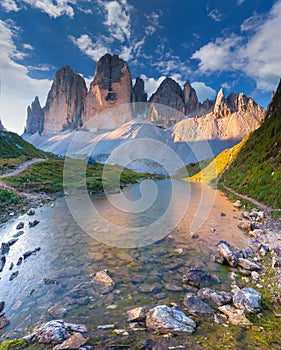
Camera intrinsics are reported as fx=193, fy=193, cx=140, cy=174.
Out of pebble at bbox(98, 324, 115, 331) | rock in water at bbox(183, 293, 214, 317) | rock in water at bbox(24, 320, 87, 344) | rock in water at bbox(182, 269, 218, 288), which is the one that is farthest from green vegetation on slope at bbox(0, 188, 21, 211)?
rock in water at bbox(183, 293, 214, 317)

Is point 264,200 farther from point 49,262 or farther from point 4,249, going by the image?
point 4,249

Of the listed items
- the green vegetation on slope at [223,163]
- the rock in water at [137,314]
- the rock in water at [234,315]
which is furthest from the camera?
the green vegetation on slope at [223,163]

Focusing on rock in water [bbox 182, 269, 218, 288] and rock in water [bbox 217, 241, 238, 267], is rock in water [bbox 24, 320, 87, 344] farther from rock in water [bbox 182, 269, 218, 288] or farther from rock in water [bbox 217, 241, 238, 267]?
rock in water [bbox 217, 241, 238, 267]

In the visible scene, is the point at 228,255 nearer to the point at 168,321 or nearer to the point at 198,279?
the point at 198,279

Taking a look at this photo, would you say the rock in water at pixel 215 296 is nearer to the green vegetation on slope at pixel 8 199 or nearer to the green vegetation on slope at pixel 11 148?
the green vegetation on slope at pixel 8 199

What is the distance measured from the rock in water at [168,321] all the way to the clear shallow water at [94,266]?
1189 mm

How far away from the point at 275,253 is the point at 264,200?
15.4 m

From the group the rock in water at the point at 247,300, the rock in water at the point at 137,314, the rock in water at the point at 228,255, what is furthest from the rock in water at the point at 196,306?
the rock in water at the point at 228,255

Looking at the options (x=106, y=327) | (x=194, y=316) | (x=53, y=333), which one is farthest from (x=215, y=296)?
(x=53, y=333)

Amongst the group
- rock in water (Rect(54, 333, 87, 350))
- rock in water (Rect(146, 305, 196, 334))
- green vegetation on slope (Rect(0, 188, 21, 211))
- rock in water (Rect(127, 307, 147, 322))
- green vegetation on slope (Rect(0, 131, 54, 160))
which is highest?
green vegetation on slope (Rect(0, 131, 54, 160))

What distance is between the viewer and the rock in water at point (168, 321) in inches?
262

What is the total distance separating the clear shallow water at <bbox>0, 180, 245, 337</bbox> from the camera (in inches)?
332

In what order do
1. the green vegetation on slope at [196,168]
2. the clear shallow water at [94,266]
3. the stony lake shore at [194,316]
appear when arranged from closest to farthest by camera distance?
the stony lake shore at [194,316]
the clear shallow water at [94,266]
the green vegetation on slope at [196,168]

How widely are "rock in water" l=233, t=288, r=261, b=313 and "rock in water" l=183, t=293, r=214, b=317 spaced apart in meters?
1.26
